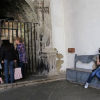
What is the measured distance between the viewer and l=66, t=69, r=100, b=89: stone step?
628 cm

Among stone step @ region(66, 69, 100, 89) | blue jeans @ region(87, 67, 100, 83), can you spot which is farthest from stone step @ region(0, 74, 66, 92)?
blue jeans @ region(87, 67, 100, 83)

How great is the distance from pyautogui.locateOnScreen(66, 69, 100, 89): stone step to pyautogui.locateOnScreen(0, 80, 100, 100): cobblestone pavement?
0.29 meters

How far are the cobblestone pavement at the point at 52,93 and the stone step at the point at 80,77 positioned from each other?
29 centimetres

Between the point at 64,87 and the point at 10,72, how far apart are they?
191 cm

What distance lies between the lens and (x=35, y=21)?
839cm

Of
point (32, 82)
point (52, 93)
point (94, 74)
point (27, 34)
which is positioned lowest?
point (52, 93)

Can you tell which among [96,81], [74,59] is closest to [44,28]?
[74,59]

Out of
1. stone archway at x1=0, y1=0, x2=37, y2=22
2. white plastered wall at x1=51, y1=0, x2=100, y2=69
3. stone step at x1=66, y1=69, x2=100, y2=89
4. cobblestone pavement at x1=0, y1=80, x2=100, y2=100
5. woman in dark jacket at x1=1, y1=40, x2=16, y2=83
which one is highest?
stone archway at x1=0, y1=0, x2=37, y2=22

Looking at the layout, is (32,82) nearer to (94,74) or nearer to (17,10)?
(94,74)

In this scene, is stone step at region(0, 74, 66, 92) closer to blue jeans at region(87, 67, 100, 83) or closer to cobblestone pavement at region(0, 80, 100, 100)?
cobblestone pavement at region(0, 80, 100, 100)

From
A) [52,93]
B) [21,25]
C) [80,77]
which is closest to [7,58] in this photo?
[52,93]

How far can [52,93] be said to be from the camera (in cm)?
572

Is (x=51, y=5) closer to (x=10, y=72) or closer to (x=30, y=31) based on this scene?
(x=30, y=31)

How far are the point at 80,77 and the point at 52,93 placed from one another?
153 cm
